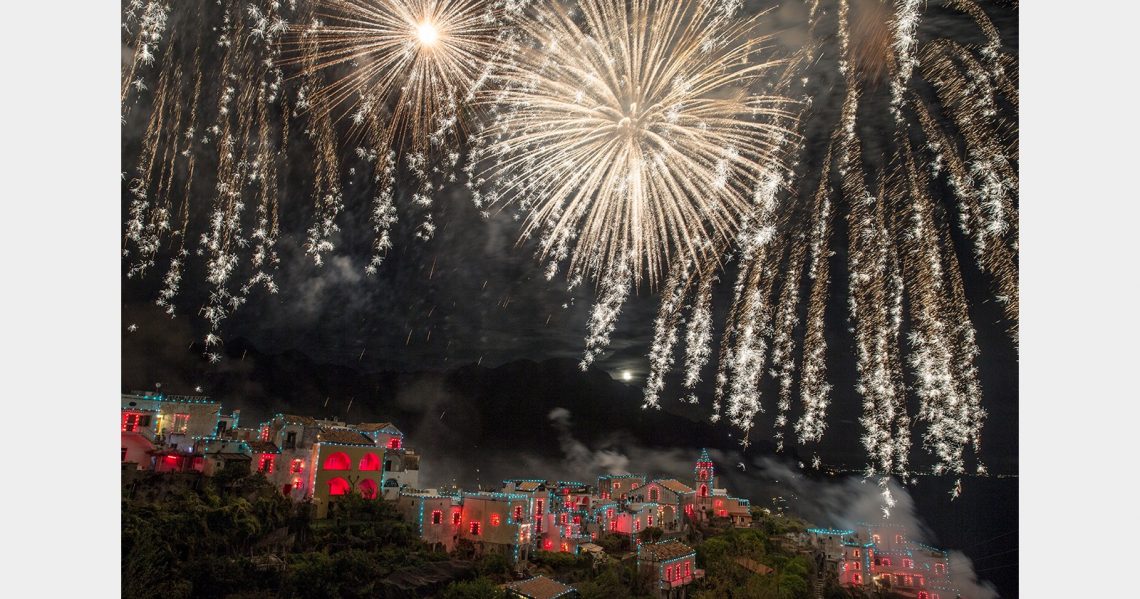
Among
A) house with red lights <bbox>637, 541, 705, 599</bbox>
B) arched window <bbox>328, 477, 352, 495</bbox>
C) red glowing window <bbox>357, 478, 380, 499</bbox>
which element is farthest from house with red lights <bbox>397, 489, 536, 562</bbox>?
house with red lights <bbox>637, 541, 705, 599</bbox>

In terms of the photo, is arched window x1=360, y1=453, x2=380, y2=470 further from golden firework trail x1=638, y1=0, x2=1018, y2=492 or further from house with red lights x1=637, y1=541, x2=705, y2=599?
golden firework trail x1=638, y1=0, x2=1018, y2=492

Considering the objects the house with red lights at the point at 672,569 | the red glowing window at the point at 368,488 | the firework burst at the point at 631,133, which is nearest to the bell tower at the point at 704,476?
the house with red lights at the point at 672,569

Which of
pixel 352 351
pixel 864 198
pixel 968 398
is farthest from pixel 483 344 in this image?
pixel 968 398

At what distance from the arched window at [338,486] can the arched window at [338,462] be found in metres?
0.13

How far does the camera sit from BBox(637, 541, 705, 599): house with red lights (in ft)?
19.3

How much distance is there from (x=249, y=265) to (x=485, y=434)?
3772 millimetres

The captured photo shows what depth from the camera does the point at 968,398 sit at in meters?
5.43

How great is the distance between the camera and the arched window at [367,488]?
7000mm

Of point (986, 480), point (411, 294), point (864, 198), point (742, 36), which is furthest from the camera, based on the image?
point (411, 294)

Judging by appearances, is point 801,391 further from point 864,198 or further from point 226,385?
point 226,385

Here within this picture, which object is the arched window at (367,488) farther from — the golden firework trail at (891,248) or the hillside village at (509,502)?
the golden firework trail at (891,248)

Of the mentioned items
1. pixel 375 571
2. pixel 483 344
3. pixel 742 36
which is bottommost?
pixel 375 571

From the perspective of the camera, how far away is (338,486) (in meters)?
7.08

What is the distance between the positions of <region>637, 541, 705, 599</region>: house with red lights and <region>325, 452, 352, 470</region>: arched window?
3.32 m
